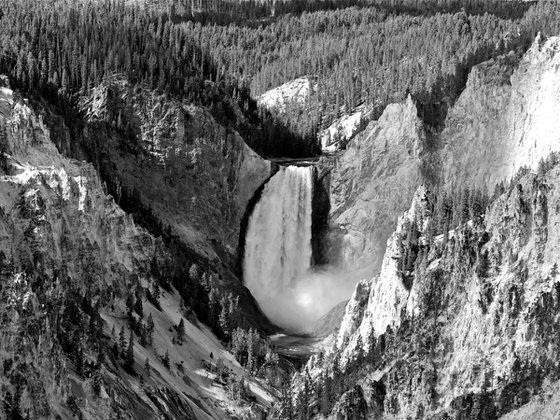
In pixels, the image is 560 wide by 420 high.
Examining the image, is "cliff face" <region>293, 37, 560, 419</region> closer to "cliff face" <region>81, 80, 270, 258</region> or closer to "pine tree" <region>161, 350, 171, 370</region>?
"pine tree" <region>161, 350, 171, 370</region>

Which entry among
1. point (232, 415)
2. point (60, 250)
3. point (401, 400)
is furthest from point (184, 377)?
point (401, 400)

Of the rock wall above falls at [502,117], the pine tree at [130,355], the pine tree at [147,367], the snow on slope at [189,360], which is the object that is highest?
the rock wall above falls at [502,117]

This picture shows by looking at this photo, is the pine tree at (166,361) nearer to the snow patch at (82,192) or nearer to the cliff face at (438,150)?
the snow patch at (82,192)

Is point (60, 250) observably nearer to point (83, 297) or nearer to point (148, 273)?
point (83, 297)

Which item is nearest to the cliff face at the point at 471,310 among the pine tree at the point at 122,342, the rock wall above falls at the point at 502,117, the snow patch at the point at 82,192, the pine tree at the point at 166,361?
the rock wall above falls at the point at 502,117

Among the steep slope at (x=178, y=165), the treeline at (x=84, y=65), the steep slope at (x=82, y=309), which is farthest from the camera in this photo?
the treeline at (x=84, y=65)

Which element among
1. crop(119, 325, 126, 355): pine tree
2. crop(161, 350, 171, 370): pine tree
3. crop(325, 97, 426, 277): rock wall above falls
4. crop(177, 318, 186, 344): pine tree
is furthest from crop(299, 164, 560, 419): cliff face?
crop(325, 97, 426, 277): rock wall above falls
